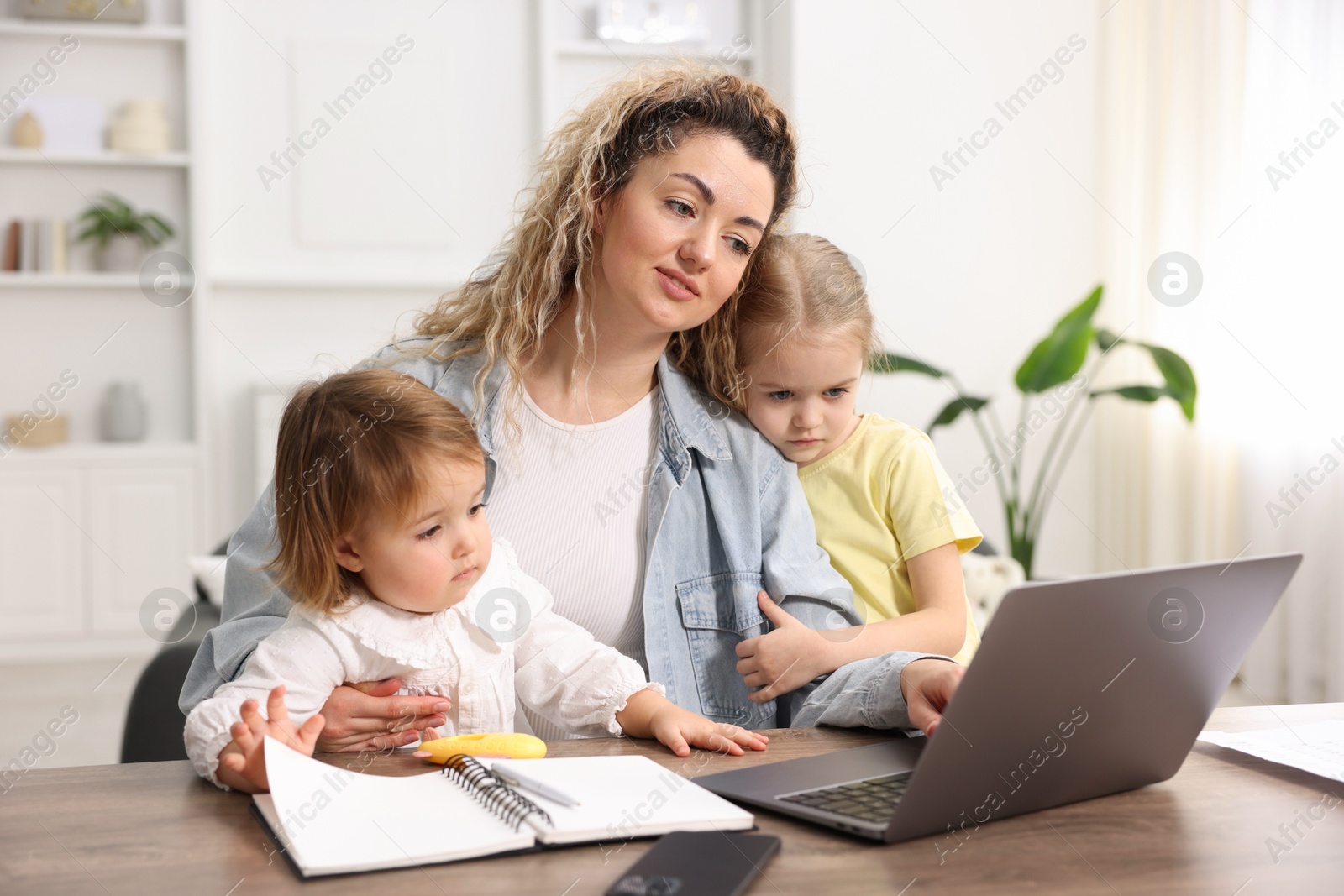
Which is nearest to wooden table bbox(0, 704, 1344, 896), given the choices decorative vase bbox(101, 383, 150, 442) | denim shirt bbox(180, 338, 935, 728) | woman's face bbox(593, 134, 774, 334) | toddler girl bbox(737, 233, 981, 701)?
denim shirt bbox(180, 338, 935, 728)

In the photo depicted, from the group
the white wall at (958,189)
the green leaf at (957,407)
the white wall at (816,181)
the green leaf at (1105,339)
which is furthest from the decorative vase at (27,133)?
the green leaf at (1105,339)

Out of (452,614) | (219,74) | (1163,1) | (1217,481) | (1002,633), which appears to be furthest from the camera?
(219,74)

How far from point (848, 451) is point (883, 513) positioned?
0.10 m

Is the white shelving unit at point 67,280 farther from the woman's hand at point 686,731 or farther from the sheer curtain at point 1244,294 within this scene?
the woman's hand at point 686,731

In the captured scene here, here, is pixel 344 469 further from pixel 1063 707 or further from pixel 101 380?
pixel 101 380

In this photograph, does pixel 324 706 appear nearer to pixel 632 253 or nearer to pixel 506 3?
pixel 632 253

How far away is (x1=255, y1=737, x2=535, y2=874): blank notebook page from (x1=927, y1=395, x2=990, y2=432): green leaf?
2.99 meters

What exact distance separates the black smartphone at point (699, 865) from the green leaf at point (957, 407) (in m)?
3.03

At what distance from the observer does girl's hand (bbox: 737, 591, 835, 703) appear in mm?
1303

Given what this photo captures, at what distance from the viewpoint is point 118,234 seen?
4598mm

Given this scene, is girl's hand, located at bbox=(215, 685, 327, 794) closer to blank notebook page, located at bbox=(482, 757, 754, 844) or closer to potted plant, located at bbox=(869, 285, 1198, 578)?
blank notebook page, located at bbox=(482, 757, 754, 844)

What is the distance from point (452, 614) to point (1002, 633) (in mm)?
617

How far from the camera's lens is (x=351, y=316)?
192 inches

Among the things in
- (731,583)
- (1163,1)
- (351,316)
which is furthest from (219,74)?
(731,583)
